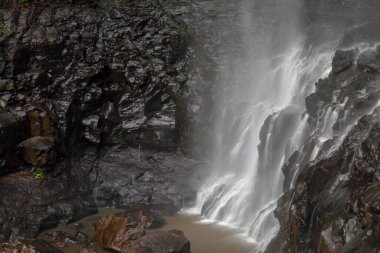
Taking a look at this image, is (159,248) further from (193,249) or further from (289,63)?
(289,63)

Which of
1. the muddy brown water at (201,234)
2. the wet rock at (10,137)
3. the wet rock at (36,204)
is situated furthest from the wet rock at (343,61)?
the wet rock at (10,137)

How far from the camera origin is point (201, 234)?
15.1m

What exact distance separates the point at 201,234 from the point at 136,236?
2.53m

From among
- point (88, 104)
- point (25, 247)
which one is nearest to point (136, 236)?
point (25, 247)

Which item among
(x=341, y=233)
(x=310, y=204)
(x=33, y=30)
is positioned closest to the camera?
(x=341, y=233)

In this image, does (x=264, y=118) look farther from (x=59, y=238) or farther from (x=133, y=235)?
(x=59, y=238)

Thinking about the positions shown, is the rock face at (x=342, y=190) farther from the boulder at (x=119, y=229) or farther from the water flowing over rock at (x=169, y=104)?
the boulder at (x=119, y=229)

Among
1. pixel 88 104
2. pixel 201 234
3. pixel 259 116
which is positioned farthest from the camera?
pixel 88 104

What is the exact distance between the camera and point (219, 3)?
2558 cm

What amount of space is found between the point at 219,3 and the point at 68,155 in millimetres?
12659

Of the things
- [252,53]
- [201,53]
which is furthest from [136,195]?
[252,53]

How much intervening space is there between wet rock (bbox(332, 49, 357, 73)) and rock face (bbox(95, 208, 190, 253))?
27.8 ft

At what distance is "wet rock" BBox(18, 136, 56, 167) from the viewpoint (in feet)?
58.0

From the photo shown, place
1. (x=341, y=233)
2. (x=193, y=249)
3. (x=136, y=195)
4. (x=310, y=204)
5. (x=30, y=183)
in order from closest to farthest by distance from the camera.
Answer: (x=341, y=233), (x=310, y=204), (x=193, y=249), (x=30, y=183), (x=136, y=195)
